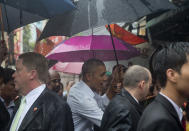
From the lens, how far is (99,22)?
381cm

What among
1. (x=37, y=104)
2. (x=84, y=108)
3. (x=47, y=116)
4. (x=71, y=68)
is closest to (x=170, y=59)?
(x=47, y=116)

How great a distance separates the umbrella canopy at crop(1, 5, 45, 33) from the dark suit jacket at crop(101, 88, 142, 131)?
6.02ft

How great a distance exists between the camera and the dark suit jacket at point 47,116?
9.79 feet

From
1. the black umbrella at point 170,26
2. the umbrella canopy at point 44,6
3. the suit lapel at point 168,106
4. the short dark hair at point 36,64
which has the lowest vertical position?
the suit lapel at point 168,106

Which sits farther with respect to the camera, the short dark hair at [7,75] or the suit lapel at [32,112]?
the short dark hair at [7,75]

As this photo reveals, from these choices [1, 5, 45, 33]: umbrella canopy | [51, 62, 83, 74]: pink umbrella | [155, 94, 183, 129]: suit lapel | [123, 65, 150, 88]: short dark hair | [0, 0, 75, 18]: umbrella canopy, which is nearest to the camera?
[155, 94, 183, 129]: suit lapel

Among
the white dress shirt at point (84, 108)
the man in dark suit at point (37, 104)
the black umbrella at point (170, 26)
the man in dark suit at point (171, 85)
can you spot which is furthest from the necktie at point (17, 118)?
the black umbrella at point (170, 26)

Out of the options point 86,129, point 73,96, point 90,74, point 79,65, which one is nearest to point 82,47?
point 90,74

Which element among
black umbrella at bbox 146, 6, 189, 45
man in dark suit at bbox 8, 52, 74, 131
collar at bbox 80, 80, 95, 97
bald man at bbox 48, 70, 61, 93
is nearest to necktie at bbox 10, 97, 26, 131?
man in dark suit at bbox 8, 52, 74, 131

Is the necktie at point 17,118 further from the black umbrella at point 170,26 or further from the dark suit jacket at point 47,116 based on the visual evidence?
the black umbrella at point 170,26

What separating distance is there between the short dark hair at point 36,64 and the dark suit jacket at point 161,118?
1499 millimetres

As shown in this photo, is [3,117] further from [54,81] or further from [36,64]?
[54,81]

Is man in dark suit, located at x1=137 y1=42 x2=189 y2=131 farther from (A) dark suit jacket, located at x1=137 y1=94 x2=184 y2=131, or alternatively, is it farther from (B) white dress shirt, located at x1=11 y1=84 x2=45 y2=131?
(B) white dress shirt, located at x1=11 y1=84 x2=45 y2=131

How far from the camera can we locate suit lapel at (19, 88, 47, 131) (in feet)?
9.89
